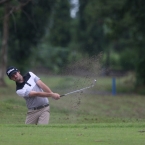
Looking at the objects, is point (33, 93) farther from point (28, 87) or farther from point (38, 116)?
point (38, 116)

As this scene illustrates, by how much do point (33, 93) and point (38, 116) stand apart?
0.89 metres

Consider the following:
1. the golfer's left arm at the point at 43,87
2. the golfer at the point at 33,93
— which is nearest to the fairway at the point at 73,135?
the golfer at the point at 33,93

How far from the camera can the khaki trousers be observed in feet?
43.3

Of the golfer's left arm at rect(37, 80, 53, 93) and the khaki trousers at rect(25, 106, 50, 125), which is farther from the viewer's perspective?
the khaki trousers at rect(25, 106, 50, 125)

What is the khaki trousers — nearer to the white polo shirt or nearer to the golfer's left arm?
the white polo shirt

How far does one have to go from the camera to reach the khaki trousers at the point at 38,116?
13203mm

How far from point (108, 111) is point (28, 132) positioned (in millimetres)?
14888

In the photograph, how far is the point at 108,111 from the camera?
26.0m

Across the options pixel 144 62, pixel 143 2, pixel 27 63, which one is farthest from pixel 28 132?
pixel 27 63

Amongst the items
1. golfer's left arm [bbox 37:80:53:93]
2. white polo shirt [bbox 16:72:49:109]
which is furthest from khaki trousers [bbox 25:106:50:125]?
golfer's left arm [bbox 37:80:53:93]

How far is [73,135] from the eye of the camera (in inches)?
436

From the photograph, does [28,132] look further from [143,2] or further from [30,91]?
[143,2]

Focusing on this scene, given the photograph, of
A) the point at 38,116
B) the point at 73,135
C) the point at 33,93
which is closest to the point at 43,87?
the point at 33,93

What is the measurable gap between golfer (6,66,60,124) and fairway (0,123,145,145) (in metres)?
0.71
